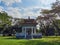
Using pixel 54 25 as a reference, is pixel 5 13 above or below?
above

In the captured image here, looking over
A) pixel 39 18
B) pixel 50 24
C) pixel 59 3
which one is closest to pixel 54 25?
pixel 50 24

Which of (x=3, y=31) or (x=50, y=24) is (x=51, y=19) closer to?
(x=50, y=24)

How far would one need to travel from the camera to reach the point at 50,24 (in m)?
50.5

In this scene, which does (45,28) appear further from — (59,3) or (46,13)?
(59,3)

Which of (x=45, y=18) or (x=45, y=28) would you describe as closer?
(x=45, y=18)

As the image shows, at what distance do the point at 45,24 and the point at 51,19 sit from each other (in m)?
3.37

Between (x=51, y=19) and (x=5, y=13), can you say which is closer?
(x=51, y=19)

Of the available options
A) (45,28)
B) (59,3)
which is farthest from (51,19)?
(59,3)

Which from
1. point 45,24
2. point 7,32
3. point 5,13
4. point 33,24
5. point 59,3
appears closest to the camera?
point 59,3

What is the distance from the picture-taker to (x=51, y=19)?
48.5 meters

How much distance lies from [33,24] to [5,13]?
3151 cm

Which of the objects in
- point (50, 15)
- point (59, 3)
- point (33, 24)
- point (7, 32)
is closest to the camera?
point (59, 3)

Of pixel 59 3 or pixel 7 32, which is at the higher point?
pixel 59 3

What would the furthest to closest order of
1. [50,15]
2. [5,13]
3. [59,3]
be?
[5,13], [50,15], [59,3]
